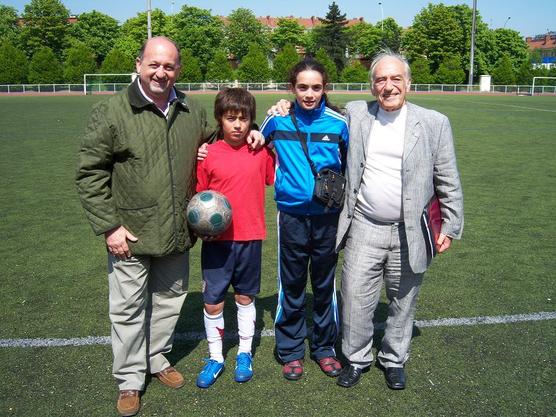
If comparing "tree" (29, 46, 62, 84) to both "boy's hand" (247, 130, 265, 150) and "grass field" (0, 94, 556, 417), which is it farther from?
"boy's hand" (247, 130, 265, 150)

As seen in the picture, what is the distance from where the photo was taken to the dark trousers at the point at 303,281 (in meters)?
3.71

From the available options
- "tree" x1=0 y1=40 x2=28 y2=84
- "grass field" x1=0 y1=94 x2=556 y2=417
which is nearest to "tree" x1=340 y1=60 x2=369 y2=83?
"tree" x1=0 y1=40 x2=28 y2=84

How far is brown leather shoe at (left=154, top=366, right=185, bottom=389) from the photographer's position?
369cm

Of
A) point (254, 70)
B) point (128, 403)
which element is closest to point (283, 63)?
point (254, 70)

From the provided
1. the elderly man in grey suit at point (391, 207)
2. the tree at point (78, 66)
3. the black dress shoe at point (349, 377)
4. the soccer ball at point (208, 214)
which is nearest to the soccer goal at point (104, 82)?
the tree at point (78, 66)

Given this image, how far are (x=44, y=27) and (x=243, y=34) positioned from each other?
2829cm

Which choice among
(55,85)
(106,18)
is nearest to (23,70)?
(55,85)

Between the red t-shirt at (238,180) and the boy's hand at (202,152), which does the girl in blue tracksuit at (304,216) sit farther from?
the boy's hand at (202,152)

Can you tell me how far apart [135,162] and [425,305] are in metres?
3.04

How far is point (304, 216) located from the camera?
145 inches

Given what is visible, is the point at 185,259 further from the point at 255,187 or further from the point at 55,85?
the point at 55,85

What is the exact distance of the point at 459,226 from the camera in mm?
3590

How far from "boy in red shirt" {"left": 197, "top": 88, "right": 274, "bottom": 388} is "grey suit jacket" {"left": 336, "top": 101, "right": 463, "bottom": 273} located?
2.04 ft

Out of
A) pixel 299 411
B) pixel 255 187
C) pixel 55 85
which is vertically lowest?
pixel 299 411
